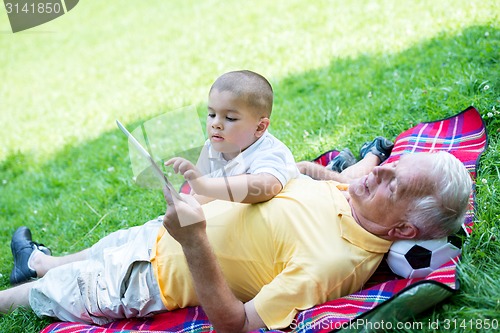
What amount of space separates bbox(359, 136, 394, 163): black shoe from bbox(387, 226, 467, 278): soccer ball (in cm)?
119

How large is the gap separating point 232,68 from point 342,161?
3.74 meters

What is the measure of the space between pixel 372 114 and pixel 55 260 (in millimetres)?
2623

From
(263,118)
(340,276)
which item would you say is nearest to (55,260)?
(263,118)

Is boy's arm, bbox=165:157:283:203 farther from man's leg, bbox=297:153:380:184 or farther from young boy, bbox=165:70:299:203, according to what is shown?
man's leg, bbox=297:153:380:184

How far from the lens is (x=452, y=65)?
491 centimetres

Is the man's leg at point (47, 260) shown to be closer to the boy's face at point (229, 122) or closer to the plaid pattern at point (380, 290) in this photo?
the plaid pattern at point (380, 290)

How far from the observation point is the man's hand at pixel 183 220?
2.40 metres

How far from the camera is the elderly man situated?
8.14ft

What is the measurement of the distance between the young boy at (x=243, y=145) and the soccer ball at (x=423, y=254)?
63 centimetres

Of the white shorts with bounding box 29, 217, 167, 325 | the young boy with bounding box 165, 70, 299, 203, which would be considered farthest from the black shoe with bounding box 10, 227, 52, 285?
the young boy with bounding box 165, 70, 299, 203

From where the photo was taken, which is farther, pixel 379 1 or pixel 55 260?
pixel 379 1

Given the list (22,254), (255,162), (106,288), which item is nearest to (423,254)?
(255,162)

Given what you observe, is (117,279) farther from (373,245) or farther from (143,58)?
(143,58)

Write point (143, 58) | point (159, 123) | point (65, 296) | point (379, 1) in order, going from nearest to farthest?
point (159, 123) < point (65, 296) < point (379, 1) < point (143, 58)
